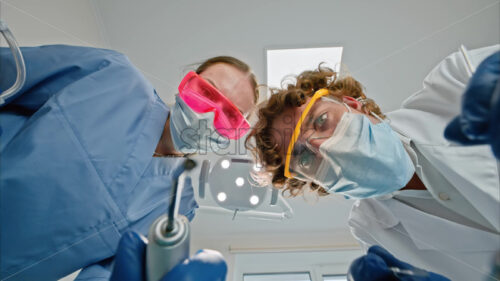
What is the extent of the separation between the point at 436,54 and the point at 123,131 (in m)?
1.71

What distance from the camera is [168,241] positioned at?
26 centimetres

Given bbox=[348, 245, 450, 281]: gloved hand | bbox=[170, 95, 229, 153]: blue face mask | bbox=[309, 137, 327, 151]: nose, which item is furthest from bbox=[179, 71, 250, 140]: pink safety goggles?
bbox=[348, 245, 450, 281]: gloved hand

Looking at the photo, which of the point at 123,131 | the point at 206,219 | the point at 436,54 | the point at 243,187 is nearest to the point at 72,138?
the point at 123,131

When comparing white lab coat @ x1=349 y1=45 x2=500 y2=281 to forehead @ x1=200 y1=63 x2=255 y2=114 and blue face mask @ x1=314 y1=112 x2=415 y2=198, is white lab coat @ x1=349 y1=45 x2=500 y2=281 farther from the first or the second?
forehead @ x1=200 y1=63 x2=255 y2=114

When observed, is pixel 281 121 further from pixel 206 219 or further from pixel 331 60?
pixel 206 219

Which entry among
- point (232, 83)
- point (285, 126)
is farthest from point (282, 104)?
point (232, 83)

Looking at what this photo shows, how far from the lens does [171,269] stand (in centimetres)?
28

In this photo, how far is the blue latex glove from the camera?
0.18 m

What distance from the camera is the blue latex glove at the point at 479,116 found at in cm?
18

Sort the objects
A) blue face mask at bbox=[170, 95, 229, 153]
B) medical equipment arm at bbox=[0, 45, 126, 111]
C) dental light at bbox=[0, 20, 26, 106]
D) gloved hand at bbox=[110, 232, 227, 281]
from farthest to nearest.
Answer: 1. blue face mask at bbox=[170, 95, 229, 153]
2. medical equipment arm at bbox=[0, 45, 126, 111]
3. dental light at bbox=[0, 20, 26, 106]
4. gloved hand at bbox=[110, 232, 227, 281]

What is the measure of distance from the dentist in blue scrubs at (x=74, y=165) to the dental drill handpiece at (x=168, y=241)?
17cm

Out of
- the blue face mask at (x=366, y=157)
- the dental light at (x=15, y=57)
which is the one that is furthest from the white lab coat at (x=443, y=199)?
the dental light at (x=15, y=57)

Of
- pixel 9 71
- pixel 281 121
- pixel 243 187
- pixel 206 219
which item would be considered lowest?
pixel 206 219

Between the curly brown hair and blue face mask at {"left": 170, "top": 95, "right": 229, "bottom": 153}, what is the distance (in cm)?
26
